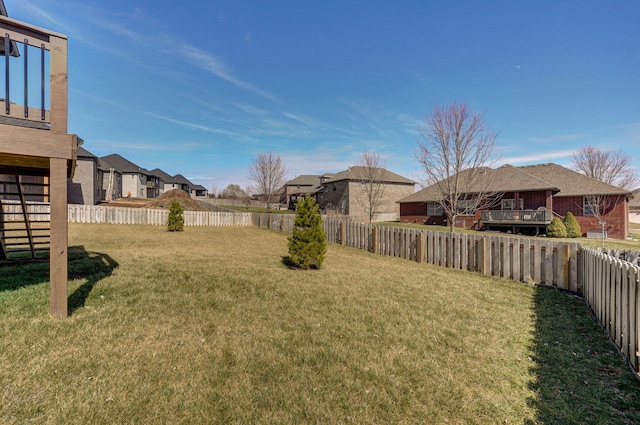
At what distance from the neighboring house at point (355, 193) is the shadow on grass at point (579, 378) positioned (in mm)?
34236

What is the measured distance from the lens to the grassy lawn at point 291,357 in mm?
2867

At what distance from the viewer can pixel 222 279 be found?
22.5ft

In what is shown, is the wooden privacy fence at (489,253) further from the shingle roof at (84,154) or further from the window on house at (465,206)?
the shingle roof at (84,154)

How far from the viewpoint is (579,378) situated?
142 inches

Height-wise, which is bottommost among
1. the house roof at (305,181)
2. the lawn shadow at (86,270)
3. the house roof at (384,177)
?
the lawn shadow at (86,270)

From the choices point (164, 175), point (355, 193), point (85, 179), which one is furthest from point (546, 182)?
point (164, 175)

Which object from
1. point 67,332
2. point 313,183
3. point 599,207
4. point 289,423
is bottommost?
point 289,423

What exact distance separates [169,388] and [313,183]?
2565 inches

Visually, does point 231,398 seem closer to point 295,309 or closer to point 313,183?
point 295,309

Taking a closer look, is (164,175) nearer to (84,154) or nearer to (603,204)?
(84,154)

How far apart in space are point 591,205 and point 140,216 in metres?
36.8

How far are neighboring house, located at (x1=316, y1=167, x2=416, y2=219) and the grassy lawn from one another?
112 feet

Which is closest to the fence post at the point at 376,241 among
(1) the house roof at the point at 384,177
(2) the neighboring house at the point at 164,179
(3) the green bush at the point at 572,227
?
(3) the green bush at the point at 572,227

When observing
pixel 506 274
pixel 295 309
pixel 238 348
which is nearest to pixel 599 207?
pixel 506 274
